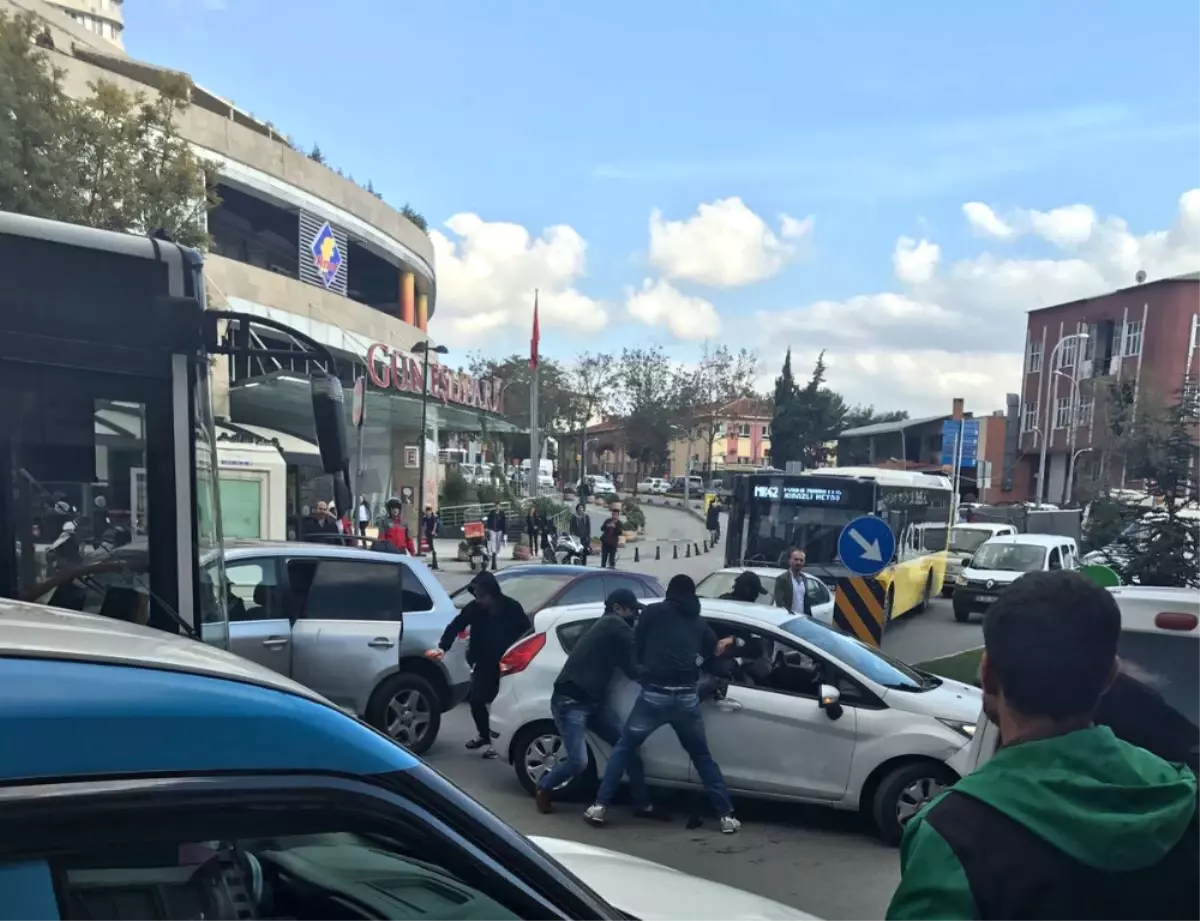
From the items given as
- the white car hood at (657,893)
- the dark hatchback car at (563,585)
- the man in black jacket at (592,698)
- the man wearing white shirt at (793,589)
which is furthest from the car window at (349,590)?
the white car hood at (657,893)

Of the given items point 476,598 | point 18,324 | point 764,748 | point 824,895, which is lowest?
point 824,895

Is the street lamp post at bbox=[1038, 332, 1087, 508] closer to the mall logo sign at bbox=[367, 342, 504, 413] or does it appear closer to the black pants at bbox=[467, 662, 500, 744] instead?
the mall logo sign at bbox=[367, 342, 504, 413]

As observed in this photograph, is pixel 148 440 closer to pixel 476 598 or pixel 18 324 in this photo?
pixel 18 324

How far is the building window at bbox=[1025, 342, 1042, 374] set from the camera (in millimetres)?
62009

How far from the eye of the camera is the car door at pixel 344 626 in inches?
318

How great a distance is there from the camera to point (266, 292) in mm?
31141

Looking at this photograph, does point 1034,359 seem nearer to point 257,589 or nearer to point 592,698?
point 592,698

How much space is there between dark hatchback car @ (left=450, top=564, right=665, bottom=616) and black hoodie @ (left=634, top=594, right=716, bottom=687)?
403 cm

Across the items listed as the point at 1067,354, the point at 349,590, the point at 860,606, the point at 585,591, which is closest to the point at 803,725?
the point at 349,590

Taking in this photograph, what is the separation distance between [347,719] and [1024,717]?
3.83ft

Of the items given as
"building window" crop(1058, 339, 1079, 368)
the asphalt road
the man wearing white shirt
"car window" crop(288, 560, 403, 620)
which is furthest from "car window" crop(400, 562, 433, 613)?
"building window" crop(1058, 339, 1079, 368)

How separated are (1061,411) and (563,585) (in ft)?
182

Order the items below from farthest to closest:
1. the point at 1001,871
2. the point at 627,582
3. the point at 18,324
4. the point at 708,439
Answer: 1. the point at 708,439
2. the point at 627,582
3. the point at 18,324
4. the point at 1001,871

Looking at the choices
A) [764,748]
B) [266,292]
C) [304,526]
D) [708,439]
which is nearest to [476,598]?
[764,748]
